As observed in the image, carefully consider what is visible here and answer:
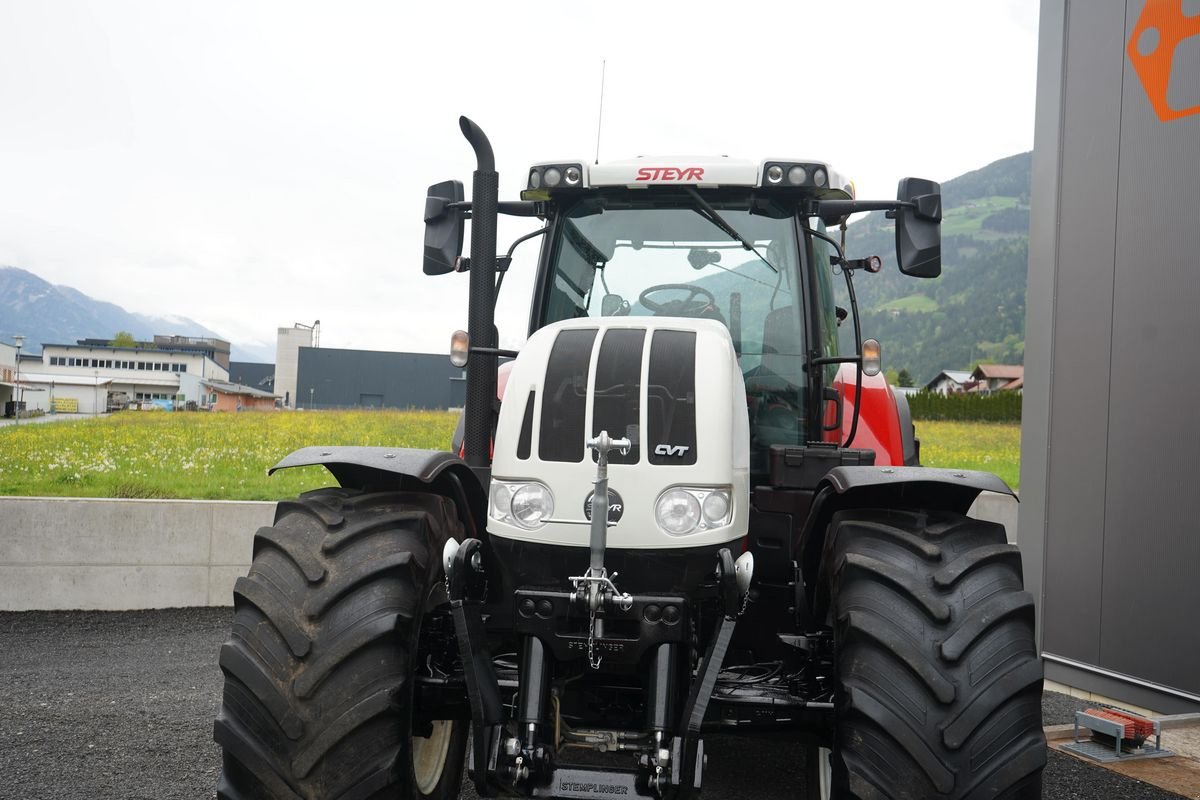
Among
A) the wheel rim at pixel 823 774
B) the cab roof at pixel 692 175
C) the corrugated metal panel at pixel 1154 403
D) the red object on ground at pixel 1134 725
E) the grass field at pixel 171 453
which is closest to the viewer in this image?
the wheel rim at pixel 823 774

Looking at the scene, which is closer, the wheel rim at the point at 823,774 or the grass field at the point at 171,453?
the wheel rim at the point at 823,774

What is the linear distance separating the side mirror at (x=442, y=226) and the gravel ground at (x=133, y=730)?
2388 millimetres

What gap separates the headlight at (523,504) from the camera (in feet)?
10.2

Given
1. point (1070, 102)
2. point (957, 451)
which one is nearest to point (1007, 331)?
point (957, 451)

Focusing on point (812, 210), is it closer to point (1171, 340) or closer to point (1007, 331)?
point (1171, 340)

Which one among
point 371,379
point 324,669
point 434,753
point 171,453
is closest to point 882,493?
point 324,669

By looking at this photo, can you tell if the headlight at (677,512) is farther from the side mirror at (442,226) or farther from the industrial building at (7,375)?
the industrial building at (7,375)

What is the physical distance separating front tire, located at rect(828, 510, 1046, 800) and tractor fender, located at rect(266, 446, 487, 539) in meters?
1.30

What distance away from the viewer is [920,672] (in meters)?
2.76

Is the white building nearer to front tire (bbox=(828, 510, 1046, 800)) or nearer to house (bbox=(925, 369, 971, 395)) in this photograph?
front tire (bbox=(828, 510, 1046, 800))

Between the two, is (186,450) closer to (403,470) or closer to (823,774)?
(403,470)

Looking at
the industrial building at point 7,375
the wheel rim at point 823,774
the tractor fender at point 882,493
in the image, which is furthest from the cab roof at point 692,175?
the industrial building at point 7,375

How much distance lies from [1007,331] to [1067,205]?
554 feet

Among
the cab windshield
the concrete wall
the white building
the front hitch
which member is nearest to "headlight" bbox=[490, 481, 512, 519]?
the front hitch
